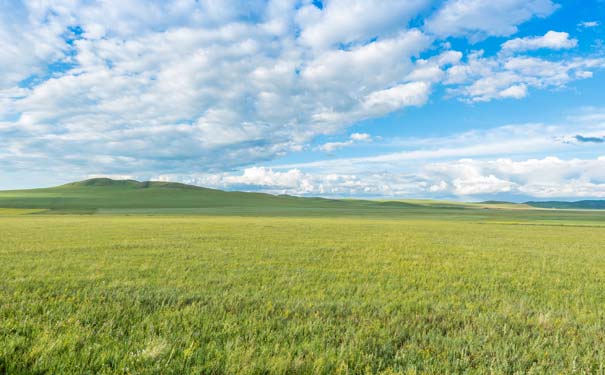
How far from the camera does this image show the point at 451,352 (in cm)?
537

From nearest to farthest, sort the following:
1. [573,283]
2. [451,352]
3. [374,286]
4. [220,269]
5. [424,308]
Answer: [451,352], [424,308], [374,286], [573,283], [220,269]

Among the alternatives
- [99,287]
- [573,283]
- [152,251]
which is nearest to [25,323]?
[99,287]

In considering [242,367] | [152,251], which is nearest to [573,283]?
[242,367]

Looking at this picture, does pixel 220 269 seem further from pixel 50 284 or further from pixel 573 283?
pixel 573 283

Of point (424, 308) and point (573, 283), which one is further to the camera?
point (573, 283)

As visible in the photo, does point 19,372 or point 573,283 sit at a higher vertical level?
point 19,372

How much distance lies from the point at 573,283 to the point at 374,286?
23.2ft

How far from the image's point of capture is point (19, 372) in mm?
4316

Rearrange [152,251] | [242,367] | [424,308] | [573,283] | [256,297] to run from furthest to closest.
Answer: [152,251] < [573,283] < [256,297] < [424,308] < [242,367]

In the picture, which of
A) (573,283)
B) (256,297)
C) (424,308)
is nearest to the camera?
(424,308)

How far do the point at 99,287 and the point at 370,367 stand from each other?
24.7ft

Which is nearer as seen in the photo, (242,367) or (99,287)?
(242,367)

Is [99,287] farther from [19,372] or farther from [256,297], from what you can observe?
[19,372]

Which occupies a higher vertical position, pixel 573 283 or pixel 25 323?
pixel 25 323
